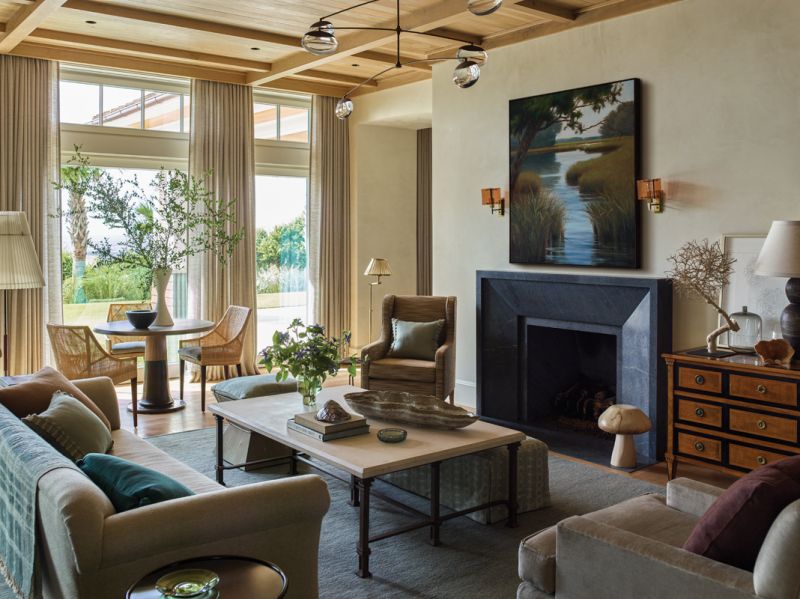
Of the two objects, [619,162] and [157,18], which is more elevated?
[157,18]

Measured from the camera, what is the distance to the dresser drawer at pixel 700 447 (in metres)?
4.40

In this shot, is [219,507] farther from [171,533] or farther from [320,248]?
[320,248]

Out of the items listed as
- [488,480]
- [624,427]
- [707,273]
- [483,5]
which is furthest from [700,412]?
[483,5]

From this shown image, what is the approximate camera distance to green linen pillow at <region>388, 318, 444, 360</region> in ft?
21.0

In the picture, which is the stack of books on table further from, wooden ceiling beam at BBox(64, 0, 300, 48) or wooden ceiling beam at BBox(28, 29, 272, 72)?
wooden ceiling beam at BBox(28, 29, 272, 72)

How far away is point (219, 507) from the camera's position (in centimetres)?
252

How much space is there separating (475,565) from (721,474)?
7.28ft

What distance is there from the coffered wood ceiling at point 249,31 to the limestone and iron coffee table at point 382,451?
2.91m

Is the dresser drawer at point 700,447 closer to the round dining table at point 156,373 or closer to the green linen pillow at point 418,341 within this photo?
the green linen pillow at point 418,341

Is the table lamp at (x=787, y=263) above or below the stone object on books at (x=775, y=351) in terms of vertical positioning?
above

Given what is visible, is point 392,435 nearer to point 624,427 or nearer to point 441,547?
point 441,547

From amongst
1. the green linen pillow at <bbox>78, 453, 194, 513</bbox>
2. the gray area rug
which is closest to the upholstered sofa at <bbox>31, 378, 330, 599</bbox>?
the green linen pillow at <bbox>78, 453, 194, 513</bbox>

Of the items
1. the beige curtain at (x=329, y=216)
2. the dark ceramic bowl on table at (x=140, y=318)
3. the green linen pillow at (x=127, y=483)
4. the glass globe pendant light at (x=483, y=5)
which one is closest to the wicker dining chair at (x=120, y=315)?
the dark ceramic bowl on table at (x=140, y=318)

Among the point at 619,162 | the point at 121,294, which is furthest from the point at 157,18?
the point at 619,162
